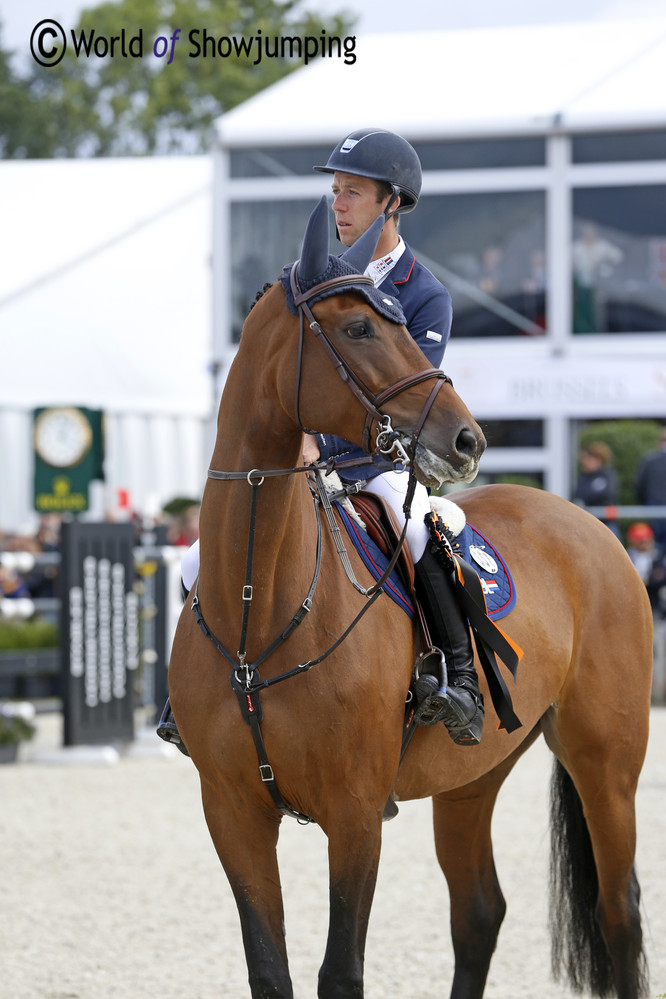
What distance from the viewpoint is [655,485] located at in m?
15.7

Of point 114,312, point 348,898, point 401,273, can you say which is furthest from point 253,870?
point 114,312

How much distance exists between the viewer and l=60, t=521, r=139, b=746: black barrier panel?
11492 mm

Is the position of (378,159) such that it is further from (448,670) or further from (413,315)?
(448,670)

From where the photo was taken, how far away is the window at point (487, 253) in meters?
16.4

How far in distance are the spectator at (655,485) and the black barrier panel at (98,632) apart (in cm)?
654

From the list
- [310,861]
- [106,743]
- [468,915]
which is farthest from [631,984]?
[106,743]

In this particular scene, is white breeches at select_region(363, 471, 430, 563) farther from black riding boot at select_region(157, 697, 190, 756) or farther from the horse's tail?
the horse's tail

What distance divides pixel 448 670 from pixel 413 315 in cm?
109

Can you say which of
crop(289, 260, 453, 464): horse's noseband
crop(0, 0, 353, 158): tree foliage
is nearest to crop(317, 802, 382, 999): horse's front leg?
crop(289, 260, 453, 464): horse's noseband

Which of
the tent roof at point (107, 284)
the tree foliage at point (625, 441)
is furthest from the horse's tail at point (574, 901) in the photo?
the tent roof at point (107, 284)

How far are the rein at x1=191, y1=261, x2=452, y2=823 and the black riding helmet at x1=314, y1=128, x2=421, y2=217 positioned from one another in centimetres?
59

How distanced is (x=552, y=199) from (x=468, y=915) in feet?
41.1

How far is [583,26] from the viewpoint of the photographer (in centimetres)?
1805

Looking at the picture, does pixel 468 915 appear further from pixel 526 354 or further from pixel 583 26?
pixel 583 26
